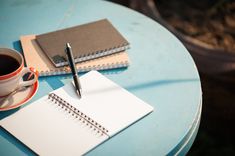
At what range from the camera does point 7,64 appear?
39.6 inches

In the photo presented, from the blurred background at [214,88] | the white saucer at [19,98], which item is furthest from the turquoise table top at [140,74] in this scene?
the blurred background at [214,88]

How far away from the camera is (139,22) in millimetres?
1315

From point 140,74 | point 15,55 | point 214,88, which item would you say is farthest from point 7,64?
point 214,88

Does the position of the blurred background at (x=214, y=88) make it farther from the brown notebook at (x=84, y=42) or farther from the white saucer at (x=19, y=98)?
the white saucer at (x=19, y=98)

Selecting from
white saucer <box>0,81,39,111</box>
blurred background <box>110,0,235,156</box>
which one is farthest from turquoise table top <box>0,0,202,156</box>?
blurred background <box>110,0,235,156</box>

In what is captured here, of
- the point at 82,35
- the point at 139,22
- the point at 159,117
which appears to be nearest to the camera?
the point at 159,117

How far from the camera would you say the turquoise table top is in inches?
36.2

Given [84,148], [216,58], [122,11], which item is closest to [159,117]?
[84,148]

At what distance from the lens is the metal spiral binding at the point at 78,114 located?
945mm

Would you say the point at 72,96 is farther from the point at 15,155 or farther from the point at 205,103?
the point at 205,103

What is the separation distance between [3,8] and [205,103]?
1005mm

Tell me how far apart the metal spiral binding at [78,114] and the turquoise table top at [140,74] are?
3 centimetres

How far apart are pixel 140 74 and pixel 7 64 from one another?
336mm

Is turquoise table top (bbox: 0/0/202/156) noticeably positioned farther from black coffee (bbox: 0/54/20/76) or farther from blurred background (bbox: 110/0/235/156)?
blurred background (bbox: 110/0/235/156)
